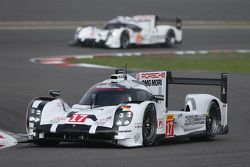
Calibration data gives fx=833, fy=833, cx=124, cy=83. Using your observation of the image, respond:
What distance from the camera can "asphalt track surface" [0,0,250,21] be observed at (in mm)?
43281

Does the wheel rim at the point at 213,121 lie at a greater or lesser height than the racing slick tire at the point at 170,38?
lesser

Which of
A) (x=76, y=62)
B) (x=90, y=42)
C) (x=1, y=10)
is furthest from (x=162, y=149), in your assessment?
(x=1, y=10)

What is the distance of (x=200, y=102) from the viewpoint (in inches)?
598

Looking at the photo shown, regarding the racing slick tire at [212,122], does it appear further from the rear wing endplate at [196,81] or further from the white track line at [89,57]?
the white track line at [89,57]

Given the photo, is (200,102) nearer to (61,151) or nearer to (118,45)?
(61,151)

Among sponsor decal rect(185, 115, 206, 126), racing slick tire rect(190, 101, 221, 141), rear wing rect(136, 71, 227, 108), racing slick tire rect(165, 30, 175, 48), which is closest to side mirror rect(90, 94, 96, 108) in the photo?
rear wing rect(136, 71, 227, 108)

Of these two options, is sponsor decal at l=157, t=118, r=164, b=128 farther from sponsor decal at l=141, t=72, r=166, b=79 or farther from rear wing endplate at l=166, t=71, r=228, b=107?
rear wing endplate at l=166, t=71, r=228, b=107

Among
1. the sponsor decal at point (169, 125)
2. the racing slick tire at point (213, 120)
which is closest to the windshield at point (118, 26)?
the racing slick tire at point (213, 120)

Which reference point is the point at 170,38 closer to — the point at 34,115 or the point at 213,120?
the point at 213,120

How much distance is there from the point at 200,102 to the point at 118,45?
2150cm

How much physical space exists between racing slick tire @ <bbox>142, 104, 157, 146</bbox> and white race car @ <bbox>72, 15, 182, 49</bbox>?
22777 mm

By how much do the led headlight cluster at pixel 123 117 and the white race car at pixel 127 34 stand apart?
23256 mm

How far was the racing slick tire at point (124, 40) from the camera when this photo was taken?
36656 millimetres

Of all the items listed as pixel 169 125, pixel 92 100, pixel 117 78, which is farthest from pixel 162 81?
pixel 92 100
